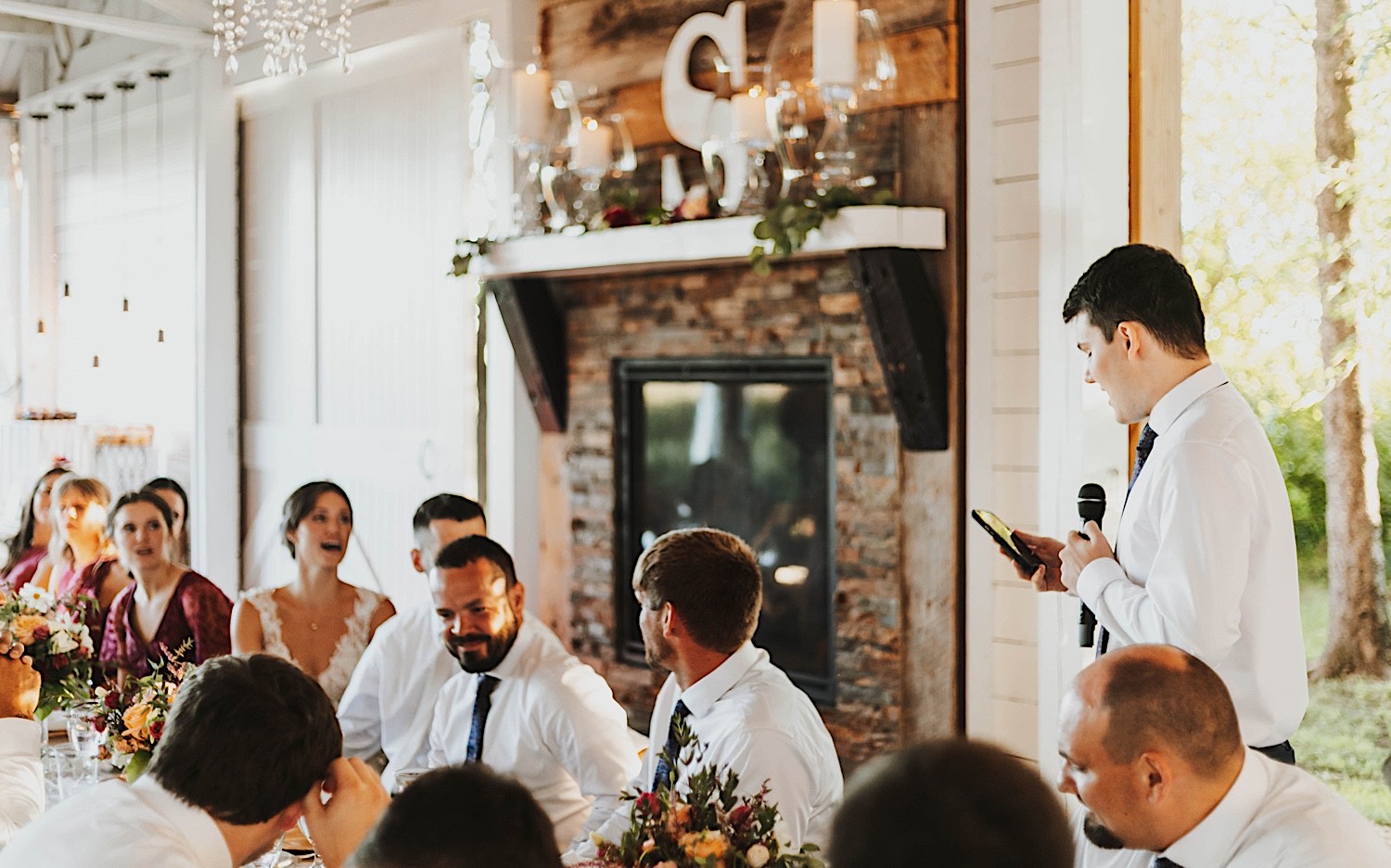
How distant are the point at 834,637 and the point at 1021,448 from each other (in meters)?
0.96

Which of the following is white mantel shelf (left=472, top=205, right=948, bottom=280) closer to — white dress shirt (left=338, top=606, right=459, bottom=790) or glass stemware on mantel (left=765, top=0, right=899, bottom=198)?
glass stemware on mantel (left=765, top=0, right=899, bottom=198)

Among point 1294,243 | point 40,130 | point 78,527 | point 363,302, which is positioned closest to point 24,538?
point 78,527

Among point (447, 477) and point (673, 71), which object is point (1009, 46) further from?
point (447, 477)

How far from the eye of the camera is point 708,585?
8.96ft

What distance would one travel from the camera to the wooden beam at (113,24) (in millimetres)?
6742

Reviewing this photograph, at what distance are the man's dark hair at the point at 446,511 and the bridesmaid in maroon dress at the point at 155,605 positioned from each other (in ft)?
1.95

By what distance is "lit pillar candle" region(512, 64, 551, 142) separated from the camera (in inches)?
212

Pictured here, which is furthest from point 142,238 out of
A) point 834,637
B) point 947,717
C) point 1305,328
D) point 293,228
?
point 1305,328

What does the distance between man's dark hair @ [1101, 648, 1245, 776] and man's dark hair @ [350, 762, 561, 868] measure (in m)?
0.83

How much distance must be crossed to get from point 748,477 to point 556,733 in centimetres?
203

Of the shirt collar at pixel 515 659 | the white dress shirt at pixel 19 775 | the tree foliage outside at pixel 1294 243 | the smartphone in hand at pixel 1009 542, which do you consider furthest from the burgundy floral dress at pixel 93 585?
the tree foliage outside at pixel 1294 243

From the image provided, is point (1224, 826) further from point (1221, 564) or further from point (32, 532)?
point (32, 532)

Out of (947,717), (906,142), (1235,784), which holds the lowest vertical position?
(947,717)

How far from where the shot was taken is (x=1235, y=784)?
6.14 ft
